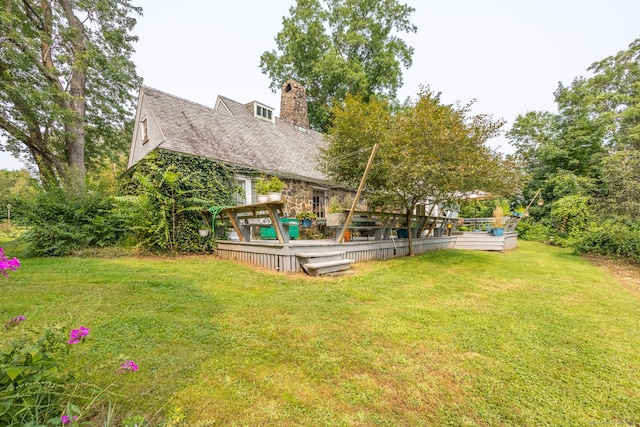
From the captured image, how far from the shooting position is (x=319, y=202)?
453 inches

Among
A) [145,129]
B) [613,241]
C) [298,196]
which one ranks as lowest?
[613,241]

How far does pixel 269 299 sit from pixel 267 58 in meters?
22.3

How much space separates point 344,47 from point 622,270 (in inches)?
801

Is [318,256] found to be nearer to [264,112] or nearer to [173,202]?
[173,202]

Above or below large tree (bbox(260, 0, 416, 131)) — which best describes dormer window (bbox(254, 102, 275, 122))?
below

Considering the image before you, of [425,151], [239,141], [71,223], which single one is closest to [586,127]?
[425,151]

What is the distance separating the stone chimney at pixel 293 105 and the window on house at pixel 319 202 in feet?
17.7

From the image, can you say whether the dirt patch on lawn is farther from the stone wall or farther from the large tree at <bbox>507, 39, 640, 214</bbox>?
the large tree at <bbox>507, 39, 640, 214</bbox>

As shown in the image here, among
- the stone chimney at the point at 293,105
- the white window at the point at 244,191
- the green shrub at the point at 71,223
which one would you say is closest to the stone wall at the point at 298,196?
the white window at the point at 244,191

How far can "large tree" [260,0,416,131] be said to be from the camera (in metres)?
18.9

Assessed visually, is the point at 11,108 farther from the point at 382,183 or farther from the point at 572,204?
the point at 572,204

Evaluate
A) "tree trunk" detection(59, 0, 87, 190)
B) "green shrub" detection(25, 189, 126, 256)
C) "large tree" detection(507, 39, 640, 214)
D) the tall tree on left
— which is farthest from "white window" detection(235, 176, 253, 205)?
"large tree" detection(507, 39, 640, 214)

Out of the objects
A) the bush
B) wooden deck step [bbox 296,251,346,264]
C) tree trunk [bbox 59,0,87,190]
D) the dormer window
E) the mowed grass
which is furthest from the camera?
the dormer window

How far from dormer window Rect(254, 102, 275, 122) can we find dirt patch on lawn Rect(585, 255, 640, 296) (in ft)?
44.4
